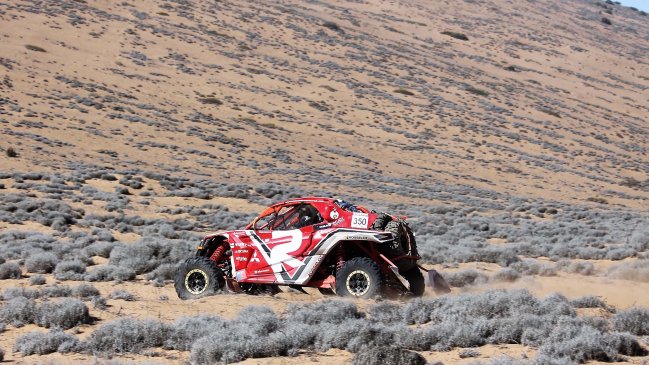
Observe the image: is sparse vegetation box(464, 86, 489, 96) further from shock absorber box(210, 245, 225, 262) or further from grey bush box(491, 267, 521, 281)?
shock absorber box(210, 245, 225, 262)

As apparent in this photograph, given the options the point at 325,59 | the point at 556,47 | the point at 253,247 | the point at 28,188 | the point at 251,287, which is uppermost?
the point at 556,47

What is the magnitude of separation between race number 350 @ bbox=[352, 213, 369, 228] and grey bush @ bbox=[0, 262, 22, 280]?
7.15 m

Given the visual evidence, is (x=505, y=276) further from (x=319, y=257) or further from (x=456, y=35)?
(x=456, y=35)

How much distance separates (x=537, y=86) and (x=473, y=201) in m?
60.2

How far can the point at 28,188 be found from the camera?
1166 inches

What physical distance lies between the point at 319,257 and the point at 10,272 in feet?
21.8

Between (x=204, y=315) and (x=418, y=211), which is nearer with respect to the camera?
(x=204, y=315)

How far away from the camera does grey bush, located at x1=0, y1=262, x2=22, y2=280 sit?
14.1 m

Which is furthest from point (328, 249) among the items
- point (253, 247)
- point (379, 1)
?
point (379, 1)

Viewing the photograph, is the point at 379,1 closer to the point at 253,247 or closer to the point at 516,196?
the point at 516,196

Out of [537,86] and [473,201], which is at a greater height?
[537,86]

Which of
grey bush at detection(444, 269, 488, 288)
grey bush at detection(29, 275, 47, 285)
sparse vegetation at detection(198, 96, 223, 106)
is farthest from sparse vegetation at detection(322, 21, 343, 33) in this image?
grey bush at detection(29, 275, 47, 285)

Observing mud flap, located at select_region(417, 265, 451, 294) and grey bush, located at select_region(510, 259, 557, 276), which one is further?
grey bush, located at select_region(510, 259, 557, 276)

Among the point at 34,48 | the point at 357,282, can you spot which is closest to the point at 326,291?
the point at 357,282
